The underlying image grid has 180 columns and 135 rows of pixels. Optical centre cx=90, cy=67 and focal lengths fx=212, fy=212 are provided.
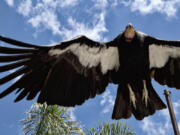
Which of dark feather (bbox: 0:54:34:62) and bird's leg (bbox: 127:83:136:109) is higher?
dark feather (bbox: 0:54:34:62)

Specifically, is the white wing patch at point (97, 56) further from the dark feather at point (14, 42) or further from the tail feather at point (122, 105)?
the dark feather at point (14, 42)

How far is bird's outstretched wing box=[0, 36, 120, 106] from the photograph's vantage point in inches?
132

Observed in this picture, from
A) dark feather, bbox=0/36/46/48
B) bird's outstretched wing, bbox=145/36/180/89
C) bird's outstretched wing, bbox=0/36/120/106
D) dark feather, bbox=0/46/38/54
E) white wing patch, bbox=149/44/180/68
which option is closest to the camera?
dark feather, bbox=0/36/46/48

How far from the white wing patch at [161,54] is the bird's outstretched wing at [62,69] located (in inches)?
30.0

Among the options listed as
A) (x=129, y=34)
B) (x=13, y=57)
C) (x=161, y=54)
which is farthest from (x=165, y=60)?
(x=13, y=57)

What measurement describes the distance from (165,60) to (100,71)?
1429 millimetres

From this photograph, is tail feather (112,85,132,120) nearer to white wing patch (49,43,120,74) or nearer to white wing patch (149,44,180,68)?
white wing patch (49,43,120,74)

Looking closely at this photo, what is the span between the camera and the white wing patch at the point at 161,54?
4.40m

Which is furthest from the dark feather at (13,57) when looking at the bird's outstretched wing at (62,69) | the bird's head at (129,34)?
the bird's head at (129,34)

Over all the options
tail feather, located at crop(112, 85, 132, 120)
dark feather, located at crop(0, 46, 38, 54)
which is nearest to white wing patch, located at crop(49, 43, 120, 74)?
tail feather, located at crop(112, 85, 132, 120)

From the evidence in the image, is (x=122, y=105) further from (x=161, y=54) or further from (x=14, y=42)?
(x=14, y=42)

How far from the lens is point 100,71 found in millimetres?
4266

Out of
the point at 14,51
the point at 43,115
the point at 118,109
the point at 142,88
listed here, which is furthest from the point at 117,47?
the point at 43,115

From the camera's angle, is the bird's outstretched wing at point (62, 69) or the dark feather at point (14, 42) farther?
the bird's outstretched wing at point (62, 69)
